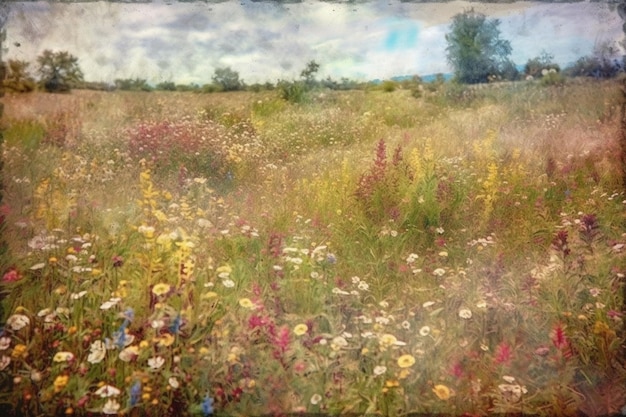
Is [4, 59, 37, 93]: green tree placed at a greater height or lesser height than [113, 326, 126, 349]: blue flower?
greater

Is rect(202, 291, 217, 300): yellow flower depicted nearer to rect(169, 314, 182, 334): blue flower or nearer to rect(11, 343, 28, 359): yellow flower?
rect(169, 314, 182, 334): blue flower

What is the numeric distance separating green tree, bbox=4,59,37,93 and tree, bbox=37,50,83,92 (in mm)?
69

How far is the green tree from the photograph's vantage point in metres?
2.68

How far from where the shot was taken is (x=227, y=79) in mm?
2941

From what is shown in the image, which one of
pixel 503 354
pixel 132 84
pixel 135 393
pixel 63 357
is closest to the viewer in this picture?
pixel 135 393

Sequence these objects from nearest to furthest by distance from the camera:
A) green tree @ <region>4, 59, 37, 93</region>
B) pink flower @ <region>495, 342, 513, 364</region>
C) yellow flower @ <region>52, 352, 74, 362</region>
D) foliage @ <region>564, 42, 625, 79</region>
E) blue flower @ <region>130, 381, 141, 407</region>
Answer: blue flower @ <region>130, 381, 141, 407</region> → yellow flower @ <region>52, 352, 74, 362</region> → pink flower @ <region>495, 342, 513, 364</region> → green tree @ <region>4, 59, 37, 93</region> → foliage @ <region>564, 42, 625, 79</region>

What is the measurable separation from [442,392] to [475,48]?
2.29 metres

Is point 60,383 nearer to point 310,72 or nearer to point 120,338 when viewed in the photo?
point 120,338

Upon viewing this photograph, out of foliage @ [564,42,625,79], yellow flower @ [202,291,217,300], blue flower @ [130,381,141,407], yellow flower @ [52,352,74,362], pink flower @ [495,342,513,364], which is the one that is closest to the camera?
blue flower @ [130,381,141,407]

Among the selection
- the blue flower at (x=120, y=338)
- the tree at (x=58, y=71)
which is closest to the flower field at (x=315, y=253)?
the blue flower at (x=120, y=338)

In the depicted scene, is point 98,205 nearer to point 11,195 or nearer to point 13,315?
point 11,195

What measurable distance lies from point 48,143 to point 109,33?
86 centimetres

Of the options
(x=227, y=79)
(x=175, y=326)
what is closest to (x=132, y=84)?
(x=227, y=79)

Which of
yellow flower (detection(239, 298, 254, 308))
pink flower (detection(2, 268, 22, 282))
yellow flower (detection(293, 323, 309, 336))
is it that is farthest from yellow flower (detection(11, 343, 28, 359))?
yellow flower (detection(293, 323, 309, 336))
